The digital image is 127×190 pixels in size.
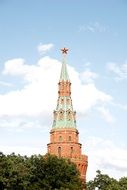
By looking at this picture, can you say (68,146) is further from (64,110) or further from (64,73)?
(64,73)

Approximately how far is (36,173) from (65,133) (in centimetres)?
2535

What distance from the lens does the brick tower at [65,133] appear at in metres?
109

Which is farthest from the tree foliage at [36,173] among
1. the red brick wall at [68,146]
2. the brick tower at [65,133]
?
the brick tower at [65,133]

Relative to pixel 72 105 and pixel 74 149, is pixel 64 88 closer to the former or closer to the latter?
pixel 72 105

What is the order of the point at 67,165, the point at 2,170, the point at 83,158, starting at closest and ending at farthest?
the point at 2,170, the point at 67,165, the point at 83,158

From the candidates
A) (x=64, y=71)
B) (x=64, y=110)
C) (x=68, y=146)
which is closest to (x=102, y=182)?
(x=68, y=146)

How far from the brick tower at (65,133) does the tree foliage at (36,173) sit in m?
19.8

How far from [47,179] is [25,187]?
14.8ft

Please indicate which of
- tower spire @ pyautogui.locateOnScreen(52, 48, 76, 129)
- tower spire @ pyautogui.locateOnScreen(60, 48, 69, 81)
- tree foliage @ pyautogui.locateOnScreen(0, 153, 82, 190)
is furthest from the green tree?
tower spire @ pyautogui.locateOnScreen(60, 48, 69, 81)

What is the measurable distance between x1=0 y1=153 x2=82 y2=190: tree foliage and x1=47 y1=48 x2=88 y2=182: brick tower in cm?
1985

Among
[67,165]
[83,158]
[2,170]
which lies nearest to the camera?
[2,170]

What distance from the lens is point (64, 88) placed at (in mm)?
113750

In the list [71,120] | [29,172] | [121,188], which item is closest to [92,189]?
[121,188]

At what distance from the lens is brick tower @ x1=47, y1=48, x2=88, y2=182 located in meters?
109
